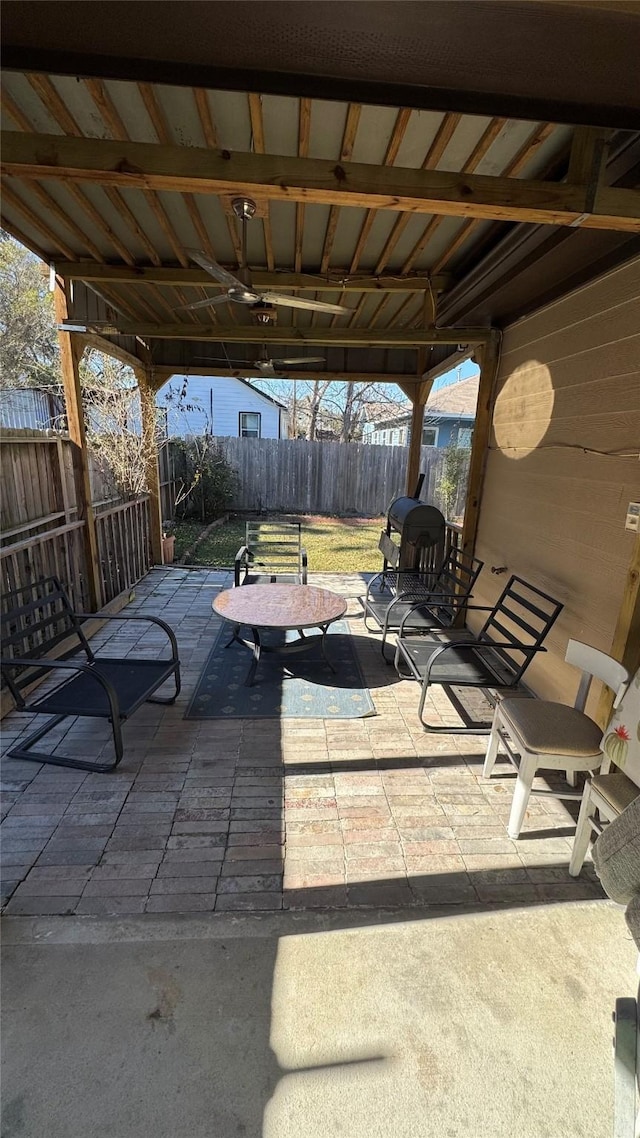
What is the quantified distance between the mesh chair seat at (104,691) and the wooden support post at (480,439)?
3173mm

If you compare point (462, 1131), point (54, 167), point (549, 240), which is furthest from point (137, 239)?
point (462, 1131)

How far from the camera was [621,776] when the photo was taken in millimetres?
1842

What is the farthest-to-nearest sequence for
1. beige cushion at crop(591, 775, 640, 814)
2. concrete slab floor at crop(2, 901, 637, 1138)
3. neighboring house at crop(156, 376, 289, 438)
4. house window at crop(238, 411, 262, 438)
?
house window at crop(238, 411, 262, 438)
neighboring house at crop(156, 376, 289, 438)
beige cushion at crop(591, 775, 640, 814)
concrete slab floor at crop(2, 901, 637, 1138)

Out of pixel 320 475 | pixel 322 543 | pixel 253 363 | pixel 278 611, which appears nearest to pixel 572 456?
pixel 278 611

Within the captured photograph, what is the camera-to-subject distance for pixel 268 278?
4.13 metres

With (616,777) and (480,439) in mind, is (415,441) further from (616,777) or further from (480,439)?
(616,777)

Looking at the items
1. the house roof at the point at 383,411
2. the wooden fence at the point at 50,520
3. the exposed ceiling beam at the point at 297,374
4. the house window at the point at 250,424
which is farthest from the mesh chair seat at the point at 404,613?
the house roof at the point at 383,411

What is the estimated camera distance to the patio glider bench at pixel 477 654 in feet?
Result: 9.25

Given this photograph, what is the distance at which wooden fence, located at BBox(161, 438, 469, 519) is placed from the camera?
11.4m

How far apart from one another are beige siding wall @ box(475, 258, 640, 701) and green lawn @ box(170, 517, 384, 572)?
3.55m

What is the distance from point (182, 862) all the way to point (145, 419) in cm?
583

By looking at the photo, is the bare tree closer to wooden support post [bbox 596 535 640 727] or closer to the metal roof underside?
the metal roof underside

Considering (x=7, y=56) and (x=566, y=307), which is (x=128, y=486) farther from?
(x=566, y=307)

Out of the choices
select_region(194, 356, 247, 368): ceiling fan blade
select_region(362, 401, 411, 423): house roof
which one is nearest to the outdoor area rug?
select_region(194, 356, 247, 368): ceiling fan blade
